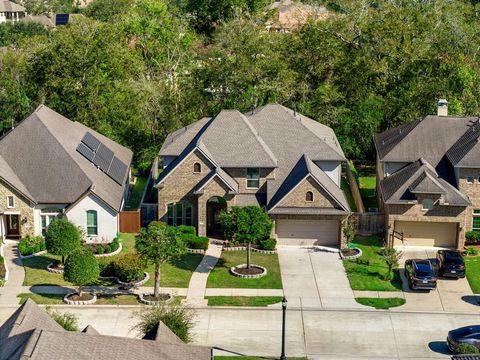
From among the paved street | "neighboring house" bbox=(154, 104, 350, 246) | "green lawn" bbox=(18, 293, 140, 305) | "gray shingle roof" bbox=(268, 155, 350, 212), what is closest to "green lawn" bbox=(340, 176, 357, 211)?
"neighboring house" bbox=(154, 104, 350, 246)

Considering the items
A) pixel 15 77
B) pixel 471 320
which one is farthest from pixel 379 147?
pixel 15 77

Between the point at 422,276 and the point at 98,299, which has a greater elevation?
the point at 422,276

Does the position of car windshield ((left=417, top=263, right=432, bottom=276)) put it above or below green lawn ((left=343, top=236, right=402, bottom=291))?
above

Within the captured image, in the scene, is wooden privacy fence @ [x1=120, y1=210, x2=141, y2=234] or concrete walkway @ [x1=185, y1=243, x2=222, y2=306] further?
wooden privacy fence @ [x1=120, y1=210, x2=141, y2=234]

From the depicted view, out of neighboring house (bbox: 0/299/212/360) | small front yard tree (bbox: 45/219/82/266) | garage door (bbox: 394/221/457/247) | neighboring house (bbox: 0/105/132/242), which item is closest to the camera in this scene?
neighboring house (bbox: 0/299/212/360)

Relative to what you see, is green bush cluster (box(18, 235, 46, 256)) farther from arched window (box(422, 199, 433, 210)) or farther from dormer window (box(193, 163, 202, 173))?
arched window (box(422, 199, 433, 210))

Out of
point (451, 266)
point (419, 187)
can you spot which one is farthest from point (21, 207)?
point (451, 266)

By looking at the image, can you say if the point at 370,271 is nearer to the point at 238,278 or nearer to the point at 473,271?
the point at 473,271

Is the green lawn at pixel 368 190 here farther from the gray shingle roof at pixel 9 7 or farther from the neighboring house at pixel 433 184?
the gray shingle roof at pixel 9 7
